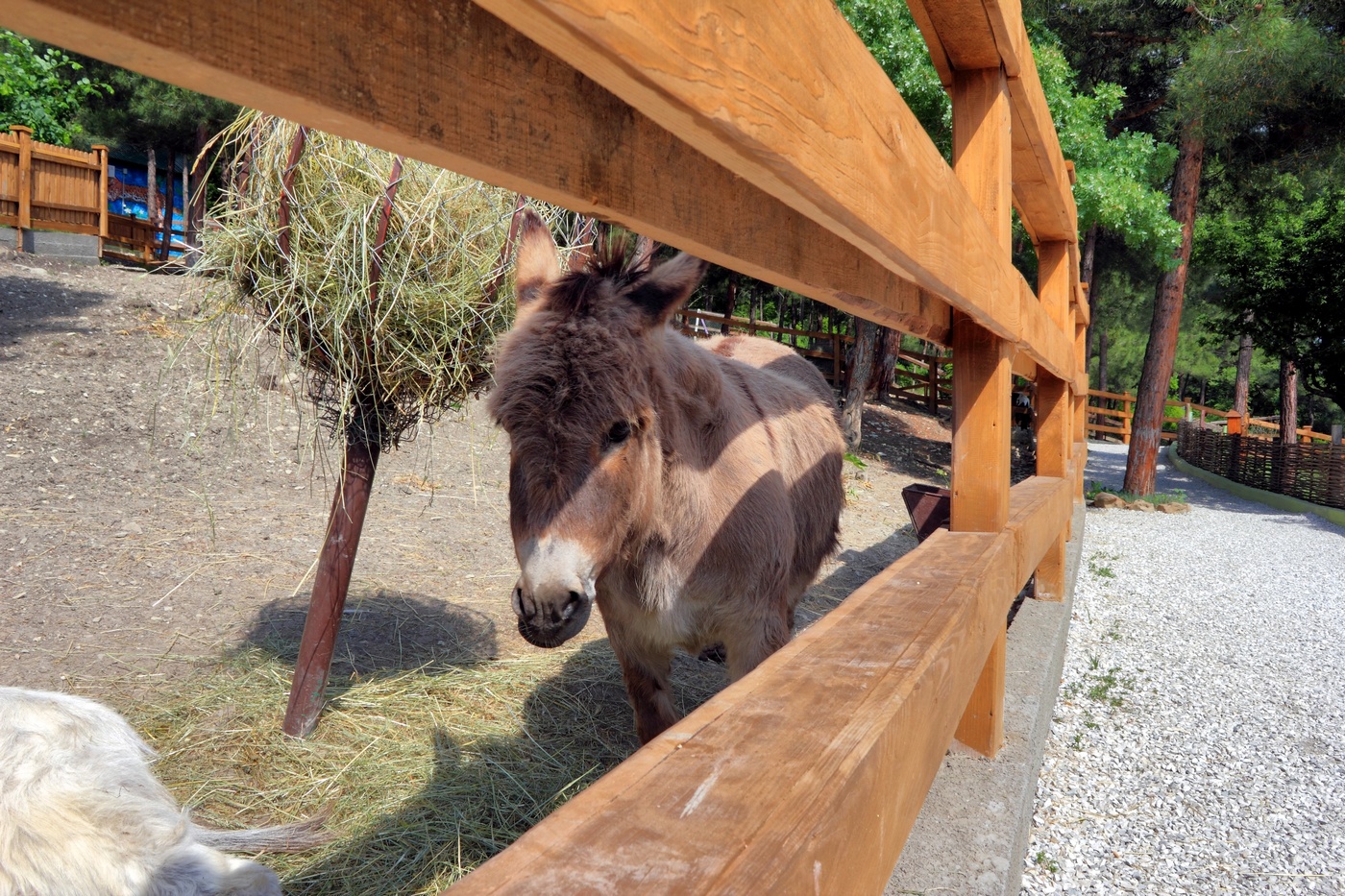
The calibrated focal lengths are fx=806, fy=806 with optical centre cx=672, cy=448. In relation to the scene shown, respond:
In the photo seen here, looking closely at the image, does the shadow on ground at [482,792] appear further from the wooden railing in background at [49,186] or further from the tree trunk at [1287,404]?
the tree trunk at [1287,404]

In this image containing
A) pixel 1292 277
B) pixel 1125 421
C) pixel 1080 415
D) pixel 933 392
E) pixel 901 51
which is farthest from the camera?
pixel 1125 421

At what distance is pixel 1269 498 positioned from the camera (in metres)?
15.3

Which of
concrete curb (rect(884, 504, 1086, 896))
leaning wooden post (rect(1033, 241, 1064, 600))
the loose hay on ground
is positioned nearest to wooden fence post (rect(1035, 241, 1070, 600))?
leaning wooden post (rect(1033, 241, 1064, 600))

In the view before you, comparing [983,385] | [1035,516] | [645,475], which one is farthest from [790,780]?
[1035,516]

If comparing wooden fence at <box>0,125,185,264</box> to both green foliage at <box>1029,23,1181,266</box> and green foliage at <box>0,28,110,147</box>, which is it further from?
green foliage at <box>1029,23,1181,266</box>

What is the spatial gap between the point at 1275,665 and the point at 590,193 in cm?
648

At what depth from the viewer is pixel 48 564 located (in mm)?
5027

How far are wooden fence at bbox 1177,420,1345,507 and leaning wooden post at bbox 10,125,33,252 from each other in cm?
2133

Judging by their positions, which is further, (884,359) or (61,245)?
(884,359)

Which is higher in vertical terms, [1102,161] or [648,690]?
[1102,161]

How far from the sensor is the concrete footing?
12.9m

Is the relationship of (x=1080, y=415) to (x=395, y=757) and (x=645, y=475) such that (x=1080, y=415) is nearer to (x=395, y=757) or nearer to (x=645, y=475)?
(x=645, y=475)

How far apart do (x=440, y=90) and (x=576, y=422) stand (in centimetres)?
141

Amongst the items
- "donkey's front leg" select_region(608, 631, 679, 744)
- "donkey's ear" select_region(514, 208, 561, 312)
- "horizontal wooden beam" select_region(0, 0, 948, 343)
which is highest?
"donkey's ear" select_region(514, 208, 561, 312)
